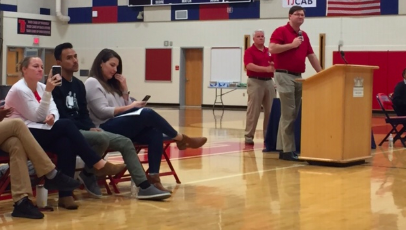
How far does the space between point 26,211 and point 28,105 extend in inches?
33.0

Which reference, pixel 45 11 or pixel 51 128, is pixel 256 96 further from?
pixel 45 11

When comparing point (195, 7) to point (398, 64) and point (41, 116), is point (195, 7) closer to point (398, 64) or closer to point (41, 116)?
point (398, 64)

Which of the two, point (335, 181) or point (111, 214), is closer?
point (111, 214)

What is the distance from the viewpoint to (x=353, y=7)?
751 inches

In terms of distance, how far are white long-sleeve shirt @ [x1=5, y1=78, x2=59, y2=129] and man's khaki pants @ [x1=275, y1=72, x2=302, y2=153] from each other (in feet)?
11.6

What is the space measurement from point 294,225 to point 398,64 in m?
15.5

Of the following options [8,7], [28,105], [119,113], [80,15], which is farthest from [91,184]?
[80,15]

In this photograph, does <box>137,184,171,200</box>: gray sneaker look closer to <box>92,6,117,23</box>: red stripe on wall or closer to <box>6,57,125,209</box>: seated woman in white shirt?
<box>6,57,125,209</box>: seated woman in white shirt

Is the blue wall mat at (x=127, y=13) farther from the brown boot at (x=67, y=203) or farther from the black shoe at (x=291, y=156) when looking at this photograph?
the brown boot at (x=67, y=203)

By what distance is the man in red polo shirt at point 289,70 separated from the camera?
7750 millimetres

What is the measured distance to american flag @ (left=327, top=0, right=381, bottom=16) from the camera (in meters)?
18.9

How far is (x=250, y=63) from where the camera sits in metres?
9.70

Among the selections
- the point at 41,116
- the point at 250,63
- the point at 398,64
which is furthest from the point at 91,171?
the point at 398,64

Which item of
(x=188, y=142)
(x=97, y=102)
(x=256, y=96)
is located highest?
(x=97, y=102)
